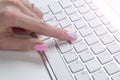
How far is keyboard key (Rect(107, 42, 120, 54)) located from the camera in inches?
21.8

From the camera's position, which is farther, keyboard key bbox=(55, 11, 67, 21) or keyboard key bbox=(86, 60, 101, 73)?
keyboard key bbox=(55, 11, 67, 21)

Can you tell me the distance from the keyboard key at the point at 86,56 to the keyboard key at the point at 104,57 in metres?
0.02

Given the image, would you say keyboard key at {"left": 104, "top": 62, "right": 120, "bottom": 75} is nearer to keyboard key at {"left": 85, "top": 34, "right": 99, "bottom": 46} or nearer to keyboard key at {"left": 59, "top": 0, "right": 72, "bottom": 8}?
keyboard key at {"left": 85, "top": 34, "right": 99, "bottom": 46}

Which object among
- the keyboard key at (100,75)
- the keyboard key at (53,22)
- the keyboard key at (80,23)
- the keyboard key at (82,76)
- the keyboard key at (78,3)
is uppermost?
the keyboard key at (78,3)

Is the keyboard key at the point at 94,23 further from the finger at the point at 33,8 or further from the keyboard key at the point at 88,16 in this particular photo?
the finger at the point at 33,8

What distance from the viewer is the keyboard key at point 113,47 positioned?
1.82 feet

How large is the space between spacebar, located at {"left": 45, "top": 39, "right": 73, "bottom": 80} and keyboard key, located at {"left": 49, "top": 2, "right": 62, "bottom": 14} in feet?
0.33

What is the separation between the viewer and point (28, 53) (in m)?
0.62

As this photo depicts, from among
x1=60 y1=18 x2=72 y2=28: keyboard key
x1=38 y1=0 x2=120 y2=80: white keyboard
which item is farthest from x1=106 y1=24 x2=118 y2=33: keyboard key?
x1=60 y1=18 x2=72 y2=28: keyboard key

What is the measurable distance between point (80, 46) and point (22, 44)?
154 mm

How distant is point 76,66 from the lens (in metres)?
0.56

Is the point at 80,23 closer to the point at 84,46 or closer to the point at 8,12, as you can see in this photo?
the point at 84,46

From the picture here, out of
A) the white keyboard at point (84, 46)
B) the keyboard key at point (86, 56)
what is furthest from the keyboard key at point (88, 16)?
the keyboard key at point (86, 56)

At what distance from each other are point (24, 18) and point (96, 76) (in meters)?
0.25
